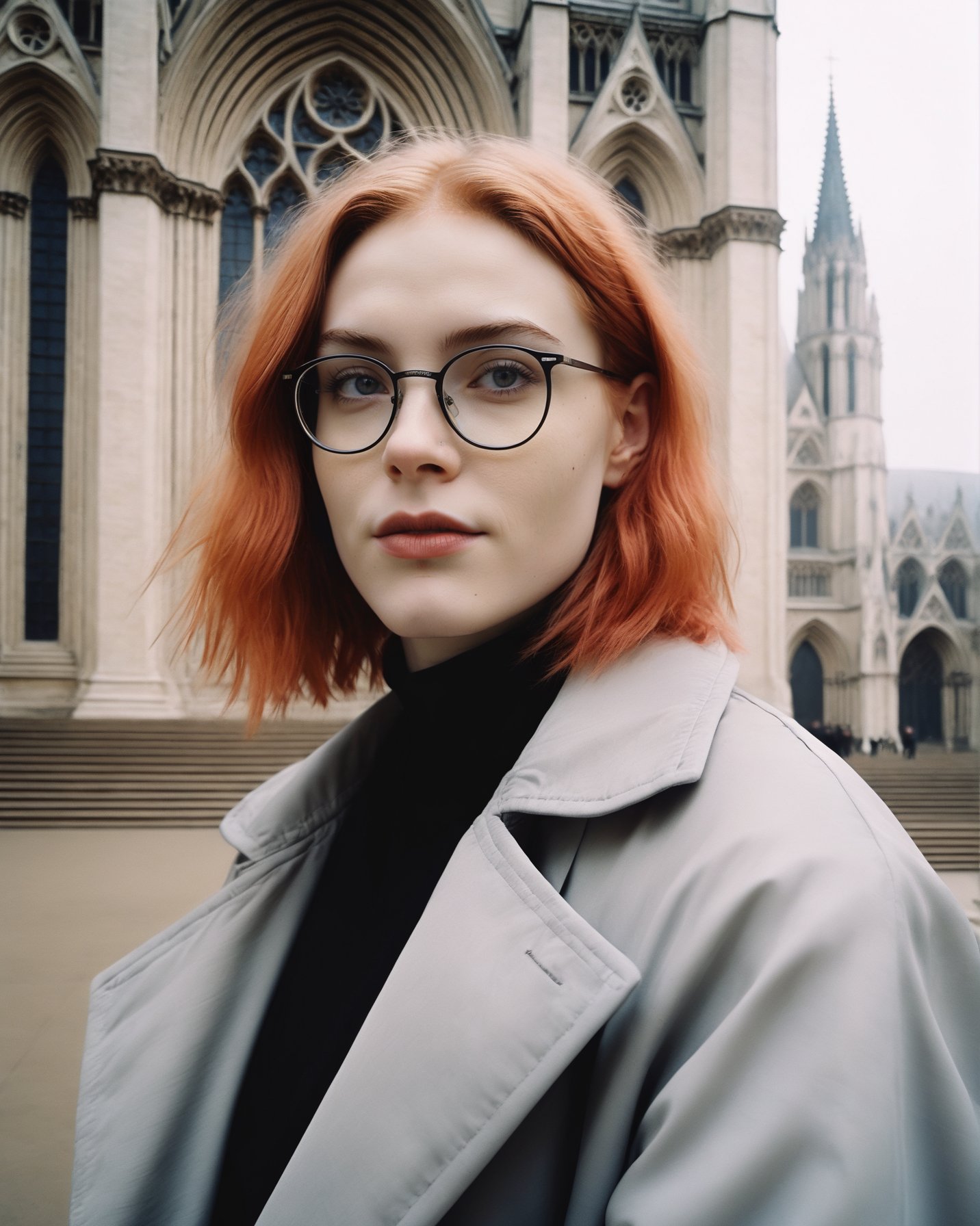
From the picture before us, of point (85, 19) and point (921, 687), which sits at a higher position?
point (85, 19)

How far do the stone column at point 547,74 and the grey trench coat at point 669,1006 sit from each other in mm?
12403

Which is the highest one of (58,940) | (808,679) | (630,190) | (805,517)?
(630,190)

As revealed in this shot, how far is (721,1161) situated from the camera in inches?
20.6

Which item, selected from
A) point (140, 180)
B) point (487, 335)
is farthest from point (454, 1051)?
point (140, 180)

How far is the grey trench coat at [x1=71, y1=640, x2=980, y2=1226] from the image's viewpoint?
53cm

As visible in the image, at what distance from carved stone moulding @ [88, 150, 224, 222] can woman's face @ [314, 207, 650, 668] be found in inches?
478

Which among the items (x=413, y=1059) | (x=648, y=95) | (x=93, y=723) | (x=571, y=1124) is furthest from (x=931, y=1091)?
(x=648, y=95)

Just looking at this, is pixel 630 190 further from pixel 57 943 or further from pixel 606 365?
pixel 606 365

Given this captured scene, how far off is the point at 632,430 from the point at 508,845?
55 centimetres

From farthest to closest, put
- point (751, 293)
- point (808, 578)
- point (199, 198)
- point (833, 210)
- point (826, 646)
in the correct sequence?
point (833, 210) < point (808, 578) < point (826, 646) < point (751, 293) < point (199, 198)

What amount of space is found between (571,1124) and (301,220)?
1131mm

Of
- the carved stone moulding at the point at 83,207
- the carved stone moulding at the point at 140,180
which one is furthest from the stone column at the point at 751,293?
the carved stone moulding at the point at 83,207

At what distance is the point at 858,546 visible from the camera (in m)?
27.7

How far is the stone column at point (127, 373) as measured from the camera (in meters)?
10.5
